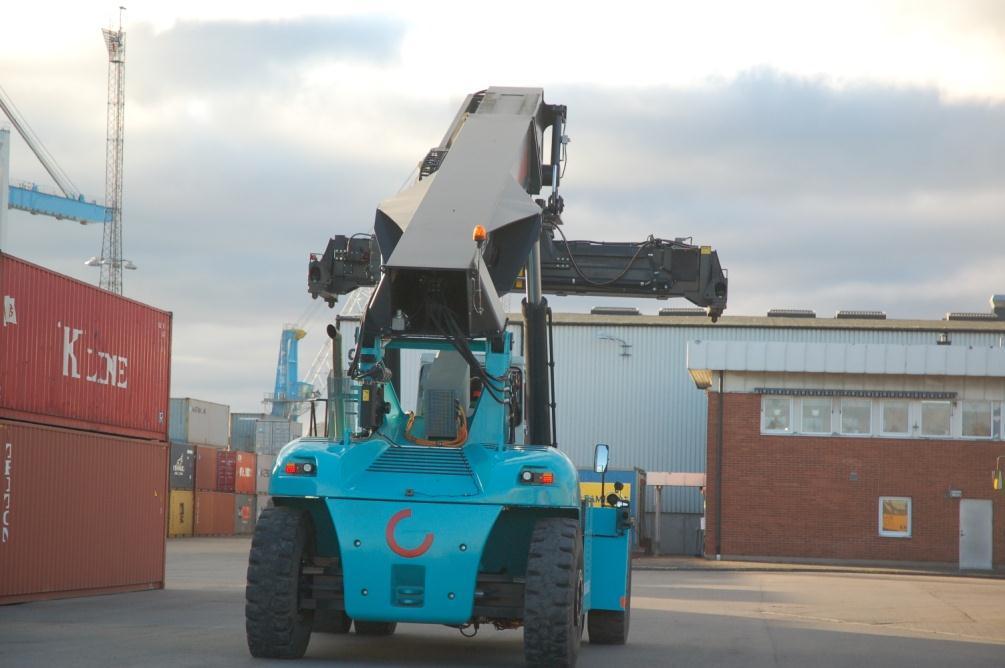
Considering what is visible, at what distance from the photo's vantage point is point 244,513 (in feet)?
235

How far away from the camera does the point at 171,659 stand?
12344 millimetres

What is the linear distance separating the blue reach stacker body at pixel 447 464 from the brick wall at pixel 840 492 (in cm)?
3264

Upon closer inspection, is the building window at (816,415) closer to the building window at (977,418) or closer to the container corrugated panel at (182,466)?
the building window at (977,418)

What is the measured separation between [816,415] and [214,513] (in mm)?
32977

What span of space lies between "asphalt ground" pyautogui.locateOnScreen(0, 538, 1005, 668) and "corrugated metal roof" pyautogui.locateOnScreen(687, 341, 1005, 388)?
16.4 m

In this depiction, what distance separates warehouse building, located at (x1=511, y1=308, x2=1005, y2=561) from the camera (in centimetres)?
5416

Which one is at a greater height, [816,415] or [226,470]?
[816,415]

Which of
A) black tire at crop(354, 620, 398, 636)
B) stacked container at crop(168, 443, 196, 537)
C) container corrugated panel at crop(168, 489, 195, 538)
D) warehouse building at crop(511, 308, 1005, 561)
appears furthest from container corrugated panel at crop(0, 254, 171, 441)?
container corrugated panel at crop(168, 489, 195, 538)

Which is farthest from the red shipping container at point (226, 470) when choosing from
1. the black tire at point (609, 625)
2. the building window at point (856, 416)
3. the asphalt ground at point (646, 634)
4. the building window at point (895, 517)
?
the black tire at point (609, 625)

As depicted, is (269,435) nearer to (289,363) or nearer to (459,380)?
(289,363)

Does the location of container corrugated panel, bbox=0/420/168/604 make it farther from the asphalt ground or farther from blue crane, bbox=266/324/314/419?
blue crane, bbox=266/324/314/419

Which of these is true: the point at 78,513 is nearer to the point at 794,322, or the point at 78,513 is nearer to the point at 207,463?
the point at 794,322

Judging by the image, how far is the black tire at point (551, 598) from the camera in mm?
11125

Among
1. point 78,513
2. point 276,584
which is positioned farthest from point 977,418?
point 276,584
